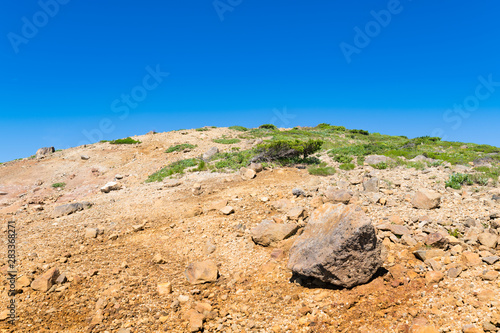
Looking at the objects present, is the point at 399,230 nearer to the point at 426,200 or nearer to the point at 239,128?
the point at 426,200

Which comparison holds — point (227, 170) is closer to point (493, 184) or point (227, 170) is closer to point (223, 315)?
point (223, 315)

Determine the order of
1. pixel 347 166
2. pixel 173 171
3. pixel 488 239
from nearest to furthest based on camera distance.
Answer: pixel 488 239 < pixel 347 166 < pixel 173 171

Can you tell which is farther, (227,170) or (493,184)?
(227,170)

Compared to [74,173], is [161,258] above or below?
below

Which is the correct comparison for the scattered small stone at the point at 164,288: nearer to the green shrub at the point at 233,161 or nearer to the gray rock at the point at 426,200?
the gray rock at the point at 426,200

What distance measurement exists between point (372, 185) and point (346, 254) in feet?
19.8

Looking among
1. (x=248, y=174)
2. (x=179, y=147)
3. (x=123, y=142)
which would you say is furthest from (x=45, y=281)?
(x=123, y=142)

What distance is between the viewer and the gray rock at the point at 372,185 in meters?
10.9

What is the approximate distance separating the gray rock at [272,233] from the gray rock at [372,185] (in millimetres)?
4195

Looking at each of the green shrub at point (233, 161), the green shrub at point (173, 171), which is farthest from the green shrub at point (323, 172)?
the green shrub at point (173, 171)

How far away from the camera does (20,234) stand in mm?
10133

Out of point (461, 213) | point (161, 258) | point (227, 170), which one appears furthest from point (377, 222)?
point (227, 170)

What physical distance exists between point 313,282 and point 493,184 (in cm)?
907

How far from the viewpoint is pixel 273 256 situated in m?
7.66
